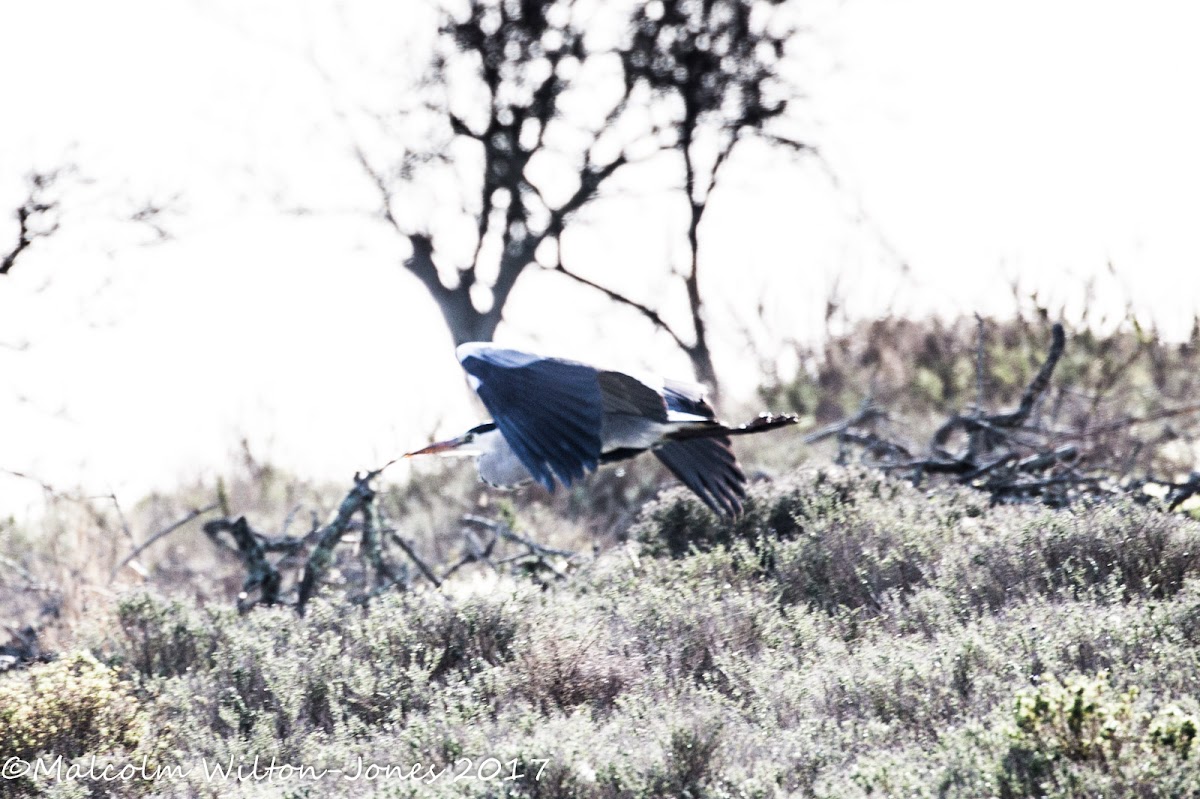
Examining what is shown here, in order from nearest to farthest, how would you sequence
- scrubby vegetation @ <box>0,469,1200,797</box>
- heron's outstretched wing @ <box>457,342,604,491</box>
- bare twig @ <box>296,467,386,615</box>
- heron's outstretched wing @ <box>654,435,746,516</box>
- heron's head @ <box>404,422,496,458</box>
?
scrubby vegetation @ <box>0,469,1200,797</box>
heron's outstretched wing @ <box>457,342,604,491</box>
heron's head @ <box>404,422,496,458</box>
heron's outstretched wing @ <box>654,435,746,516</box>
bare twig @ <box>296,467,386,615</box>

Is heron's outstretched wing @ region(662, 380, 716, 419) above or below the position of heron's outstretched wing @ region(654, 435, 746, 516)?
above

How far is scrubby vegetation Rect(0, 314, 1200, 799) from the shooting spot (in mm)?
4000

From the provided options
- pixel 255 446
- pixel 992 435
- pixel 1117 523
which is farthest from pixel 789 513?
pixel 255 446

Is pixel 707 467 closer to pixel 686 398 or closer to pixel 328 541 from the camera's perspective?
pixel 686 398

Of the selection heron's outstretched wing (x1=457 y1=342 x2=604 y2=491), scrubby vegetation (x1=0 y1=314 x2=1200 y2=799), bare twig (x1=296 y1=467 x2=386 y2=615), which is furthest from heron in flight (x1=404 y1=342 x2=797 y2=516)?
bare twig (x1=296 y1=467 x2=386 y2=615)

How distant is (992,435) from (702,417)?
3570 millimetres

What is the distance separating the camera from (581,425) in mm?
5297

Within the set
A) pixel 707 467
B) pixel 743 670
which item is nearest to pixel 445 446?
pixel 707 467

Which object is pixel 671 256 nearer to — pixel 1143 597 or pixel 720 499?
pixel 720 499

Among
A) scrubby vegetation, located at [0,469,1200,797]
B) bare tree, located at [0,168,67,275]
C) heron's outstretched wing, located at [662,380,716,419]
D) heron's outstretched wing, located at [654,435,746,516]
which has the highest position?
bare tree, located at [0,168,67,275]

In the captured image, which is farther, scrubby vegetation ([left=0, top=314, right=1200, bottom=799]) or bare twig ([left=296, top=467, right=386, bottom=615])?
bare twig ([left=296, top=467, right=386, bottom=615])

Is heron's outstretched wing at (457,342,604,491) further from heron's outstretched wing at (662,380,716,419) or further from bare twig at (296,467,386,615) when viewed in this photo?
bare twig at (296,467,386,615)

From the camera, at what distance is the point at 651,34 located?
15.9m

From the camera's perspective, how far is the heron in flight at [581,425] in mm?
5270
